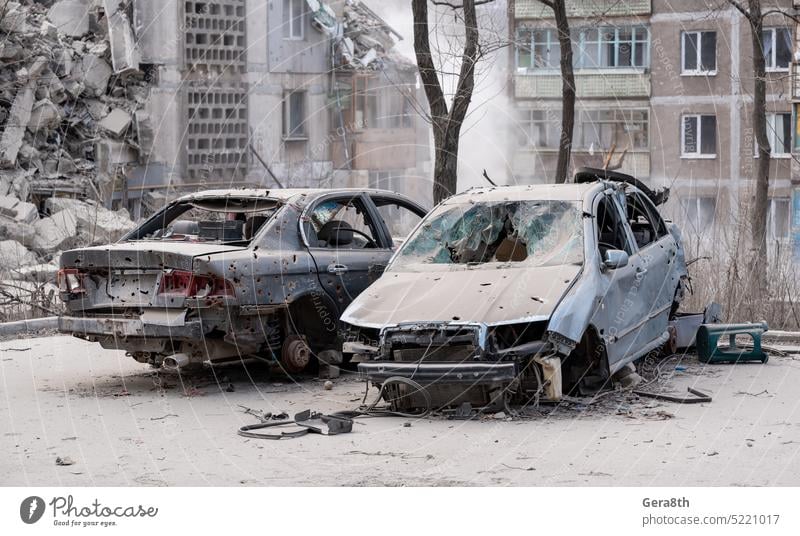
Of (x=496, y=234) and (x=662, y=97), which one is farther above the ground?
(x=662, y=97)

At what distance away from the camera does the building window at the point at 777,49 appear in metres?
45.0

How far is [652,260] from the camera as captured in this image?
418 inches

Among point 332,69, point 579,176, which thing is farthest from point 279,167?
point 579,176

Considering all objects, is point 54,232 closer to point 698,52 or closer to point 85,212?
point 85,212

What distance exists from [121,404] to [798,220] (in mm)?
38341

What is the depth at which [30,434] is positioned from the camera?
27.5 ft

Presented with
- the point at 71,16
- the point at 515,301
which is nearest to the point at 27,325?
the point at 515,301

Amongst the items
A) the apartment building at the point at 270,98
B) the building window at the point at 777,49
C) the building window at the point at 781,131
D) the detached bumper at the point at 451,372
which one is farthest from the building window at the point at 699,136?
the detached bumper at the point at 451,372

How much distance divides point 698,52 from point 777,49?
328 cm

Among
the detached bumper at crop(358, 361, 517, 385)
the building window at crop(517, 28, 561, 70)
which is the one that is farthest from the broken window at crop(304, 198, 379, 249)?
the building window at crop(517, 28, 561, 70)

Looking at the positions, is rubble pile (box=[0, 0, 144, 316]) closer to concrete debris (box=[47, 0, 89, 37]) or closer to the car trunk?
concrete debris (box=[47, 0, 89, 37])

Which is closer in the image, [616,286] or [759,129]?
[616,286]

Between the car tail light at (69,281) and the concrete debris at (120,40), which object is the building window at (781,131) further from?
the car tail light at (69,281)

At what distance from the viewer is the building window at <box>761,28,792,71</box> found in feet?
148
